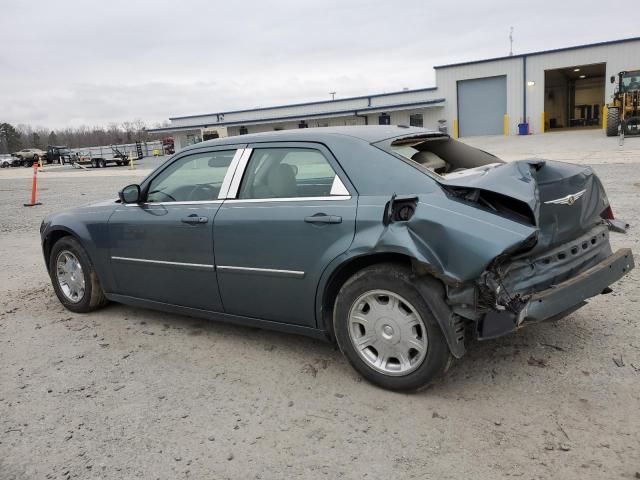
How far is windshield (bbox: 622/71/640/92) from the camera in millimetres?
25141

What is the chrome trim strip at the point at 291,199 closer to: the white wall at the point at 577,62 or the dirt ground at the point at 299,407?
the dirt ground at the point at 299,407

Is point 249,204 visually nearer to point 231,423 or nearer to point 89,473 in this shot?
point 231,423

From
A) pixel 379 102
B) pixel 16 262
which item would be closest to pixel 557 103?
pixel 379 102

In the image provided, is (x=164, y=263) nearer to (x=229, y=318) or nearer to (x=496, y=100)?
(x=229, y=318)

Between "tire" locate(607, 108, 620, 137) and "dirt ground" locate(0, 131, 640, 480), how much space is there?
24.6m

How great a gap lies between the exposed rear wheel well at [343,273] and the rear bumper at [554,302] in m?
0.56

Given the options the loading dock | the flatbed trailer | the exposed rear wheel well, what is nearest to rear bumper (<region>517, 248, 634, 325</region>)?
the exposed rear wheel well

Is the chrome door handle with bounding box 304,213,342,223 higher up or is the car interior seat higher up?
the car interior seat

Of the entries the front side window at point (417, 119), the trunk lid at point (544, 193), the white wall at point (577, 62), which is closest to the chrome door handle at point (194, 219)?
the trunk lid at point (544, 193)

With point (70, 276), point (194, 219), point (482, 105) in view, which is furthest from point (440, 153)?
point (482, 105)

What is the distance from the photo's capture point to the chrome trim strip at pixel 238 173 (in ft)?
12.5

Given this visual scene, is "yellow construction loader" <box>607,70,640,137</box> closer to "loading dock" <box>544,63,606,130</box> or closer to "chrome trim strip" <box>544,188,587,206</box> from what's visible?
"loading dock" <box>544,63,606,130</box>

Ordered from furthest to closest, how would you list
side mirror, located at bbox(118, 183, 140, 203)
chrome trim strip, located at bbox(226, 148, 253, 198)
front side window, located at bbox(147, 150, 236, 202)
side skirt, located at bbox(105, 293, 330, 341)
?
side mirror, located at bbox(118, 183, 140, 203) → front side window, located at bbox(147, 150, 236, 202) → chrome trim strip, located at bbox(226, 148, 253, 198) → side skirt, located at bbox(105, 293, 330, 341)

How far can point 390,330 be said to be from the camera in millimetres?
3094
